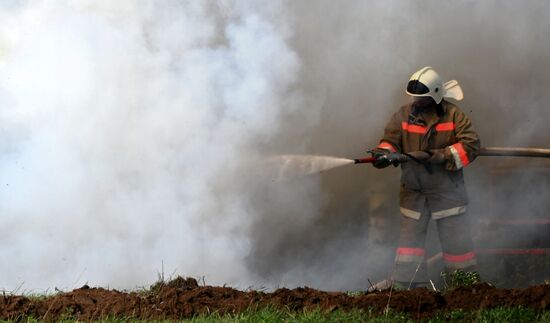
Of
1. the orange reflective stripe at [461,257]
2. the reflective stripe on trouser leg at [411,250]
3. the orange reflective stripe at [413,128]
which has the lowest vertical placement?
the orange reflective stripe at [461,257]

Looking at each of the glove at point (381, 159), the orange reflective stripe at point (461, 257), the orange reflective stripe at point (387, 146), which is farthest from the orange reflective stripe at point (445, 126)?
the orange reflective stripe at point (461, 257)

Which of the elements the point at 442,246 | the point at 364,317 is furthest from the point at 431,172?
the point at 364,317

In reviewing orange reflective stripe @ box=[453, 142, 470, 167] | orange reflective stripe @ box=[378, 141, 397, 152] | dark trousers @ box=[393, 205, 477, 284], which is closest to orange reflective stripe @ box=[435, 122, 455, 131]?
orange reflective stripe @ box=[453, 142, 470, 167]

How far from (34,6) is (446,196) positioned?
436cm

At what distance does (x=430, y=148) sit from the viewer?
Result: 789 centimetres

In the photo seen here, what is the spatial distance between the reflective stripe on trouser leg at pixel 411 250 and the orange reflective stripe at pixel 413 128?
704 mm

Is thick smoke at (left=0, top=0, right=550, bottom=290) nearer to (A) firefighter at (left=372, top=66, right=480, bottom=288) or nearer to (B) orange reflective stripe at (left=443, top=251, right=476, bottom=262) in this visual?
(A) firefighter at (left=372, top=66, right=480, bottom=288)

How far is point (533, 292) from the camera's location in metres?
5.82

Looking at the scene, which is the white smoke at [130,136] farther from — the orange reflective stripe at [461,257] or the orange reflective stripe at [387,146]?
the orange reflective stripe at [461,257]

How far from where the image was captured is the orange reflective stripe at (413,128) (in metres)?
7.90

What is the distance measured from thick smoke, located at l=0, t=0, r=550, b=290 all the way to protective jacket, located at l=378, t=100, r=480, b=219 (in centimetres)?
131

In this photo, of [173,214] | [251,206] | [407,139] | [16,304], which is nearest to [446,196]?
[407,139]

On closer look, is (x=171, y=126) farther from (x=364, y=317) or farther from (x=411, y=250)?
(x=364, y=317)

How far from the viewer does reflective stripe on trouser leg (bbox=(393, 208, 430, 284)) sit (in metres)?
7.90
